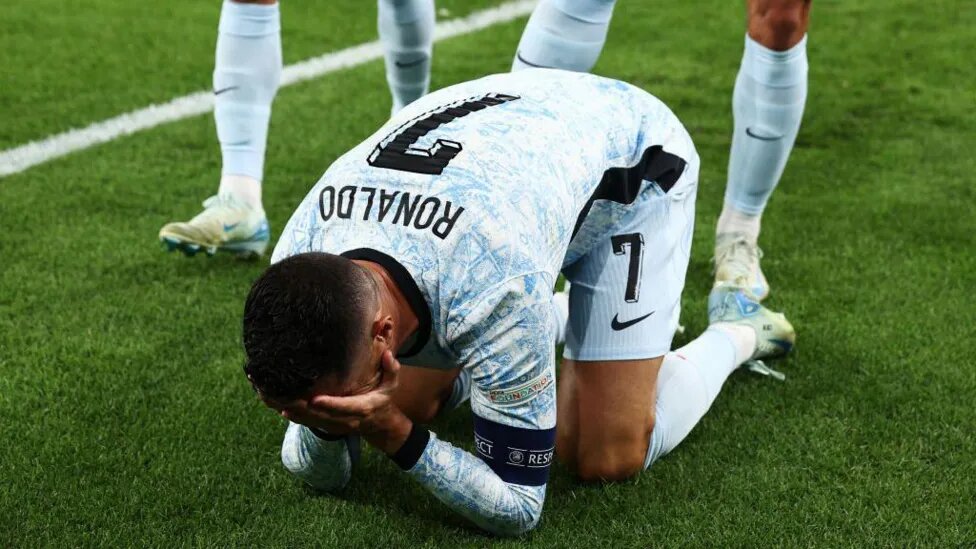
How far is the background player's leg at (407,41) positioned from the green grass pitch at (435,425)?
462 millimetres

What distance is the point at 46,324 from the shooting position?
112 inches

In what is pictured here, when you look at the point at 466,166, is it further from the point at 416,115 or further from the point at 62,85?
the point at 62,85

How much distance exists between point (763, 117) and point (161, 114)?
98.0 inches

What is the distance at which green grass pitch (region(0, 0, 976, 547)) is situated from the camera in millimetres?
2150

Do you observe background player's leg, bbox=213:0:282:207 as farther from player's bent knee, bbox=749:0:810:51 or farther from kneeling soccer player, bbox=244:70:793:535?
player's bent knee, bbox=749:0:810:51

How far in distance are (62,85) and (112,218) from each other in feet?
4.65

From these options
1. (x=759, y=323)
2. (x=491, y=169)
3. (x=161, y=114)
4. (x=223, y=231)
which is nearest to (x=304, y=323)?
(x=491, y=169)

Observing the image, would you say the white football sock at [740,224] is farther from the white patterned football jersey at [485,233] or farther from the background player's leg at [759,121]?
the white patterned football jersey at [485,233]

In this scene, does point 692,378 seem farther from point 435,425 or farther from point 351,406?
point 351,406

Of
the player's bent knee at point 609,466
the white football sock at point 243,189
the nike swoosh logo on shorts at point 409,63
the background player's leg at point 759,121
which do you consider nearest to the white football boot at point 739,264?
the background player's leg at point 759,121

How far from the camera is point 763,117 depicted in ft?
10.1

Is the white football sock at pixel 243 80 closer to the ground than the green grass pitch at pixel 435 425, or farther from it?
farther from it

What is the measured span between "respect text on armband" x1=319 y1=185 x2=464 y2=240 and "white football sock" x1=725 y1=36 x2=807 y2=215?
1.46 m

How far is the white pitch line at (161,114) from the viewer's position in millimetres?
4027
